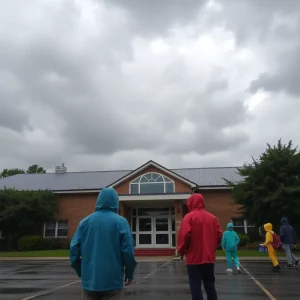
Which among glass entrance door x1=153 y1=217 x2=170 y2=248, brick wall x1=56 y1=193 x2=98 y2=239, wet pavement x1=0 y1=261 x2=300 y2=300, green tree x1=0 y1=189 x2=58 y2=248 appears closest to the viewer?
wet pavement x1=0 y1=261 x2=300 y2=300

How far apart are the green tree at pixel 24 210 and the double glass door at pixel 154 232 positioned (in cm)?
714

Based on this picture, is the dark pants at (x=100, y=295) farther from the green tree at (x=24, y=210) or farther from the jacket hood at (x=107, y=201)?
the green tree at (x=24, y=210)

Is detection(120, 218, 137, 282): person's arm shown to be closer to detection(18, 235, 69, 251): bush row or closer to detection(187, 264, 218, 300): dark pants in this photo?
detection(187, 264, 218, 300): dark pants

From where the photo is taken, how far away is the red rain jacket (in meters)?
5.47

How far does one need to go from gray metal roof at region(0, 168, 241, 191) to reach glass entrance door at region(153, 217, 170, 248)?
13.1ft

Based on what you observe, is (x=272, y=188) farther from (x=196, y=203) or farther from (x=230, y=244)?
(x=196, y=203)

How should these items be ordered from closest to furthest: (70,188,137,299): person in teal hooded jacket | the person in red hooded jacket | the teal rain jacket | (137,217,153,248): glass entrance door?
(70,188,137,299): person in teal hooded jacket < the person in red hooded jacket < the teal rain jacket < (137,217,153,248): glass entrance door

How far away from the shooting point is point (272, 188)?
75.4 ft

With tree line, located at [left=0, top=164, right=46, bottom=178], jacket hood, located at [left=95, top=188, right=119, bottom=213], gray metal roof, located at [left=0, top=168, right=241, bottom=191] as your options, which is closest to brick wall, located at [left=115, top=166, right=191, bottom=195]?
gray metal roof, located at [left=0, top=168, right=241, bottom=191]

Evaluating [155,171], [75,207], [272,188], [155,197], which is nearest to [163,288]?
[272,188]

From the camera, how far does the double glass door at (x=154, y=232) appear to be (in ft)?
94.9

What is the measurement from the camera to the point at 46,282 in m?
11.0

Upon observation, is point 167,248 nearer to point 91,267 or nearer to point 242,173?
point 242,173

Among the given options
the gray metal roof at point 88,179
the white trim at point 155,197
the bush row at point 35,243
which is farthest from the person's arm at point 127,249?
the bush row at point 35,243
